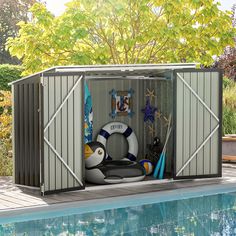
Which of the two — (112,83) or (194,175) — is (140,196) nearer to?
(194,175)

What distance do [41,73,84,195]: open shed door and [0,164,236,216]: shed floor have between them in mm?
211

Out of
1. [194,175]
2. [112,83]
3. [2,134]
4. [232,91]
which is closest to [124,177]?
[194,175]

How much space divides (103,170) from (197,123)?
171cm

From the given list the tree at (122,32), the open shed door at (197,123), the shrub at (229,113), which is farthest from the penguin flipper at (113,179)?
the shrub at (229,113)

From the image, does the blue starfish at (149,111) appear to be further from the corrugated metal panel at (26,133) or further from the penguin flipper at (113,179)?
the corrugated metal panel at (26,133)

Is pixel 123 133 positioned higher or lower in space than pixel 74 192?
higher

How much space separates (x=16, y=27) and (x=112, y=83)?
17958mm

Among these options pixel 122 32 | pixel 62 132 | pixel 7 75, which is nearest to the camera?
pixel 62 132

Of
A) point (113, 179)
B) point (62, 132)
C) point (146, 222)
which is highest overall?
point (62, 132)

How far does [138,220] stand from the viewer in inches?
289

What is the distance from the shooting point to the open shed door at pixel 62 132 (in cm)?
826

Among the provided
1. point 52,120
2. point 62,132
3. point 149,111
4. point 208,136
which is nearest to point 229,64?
point 149,111

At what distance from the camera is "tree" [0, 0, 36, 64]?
89.4 feet

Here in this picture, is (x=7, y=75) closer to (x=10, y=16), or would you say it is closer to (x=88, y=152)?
(x=88, y=152)
